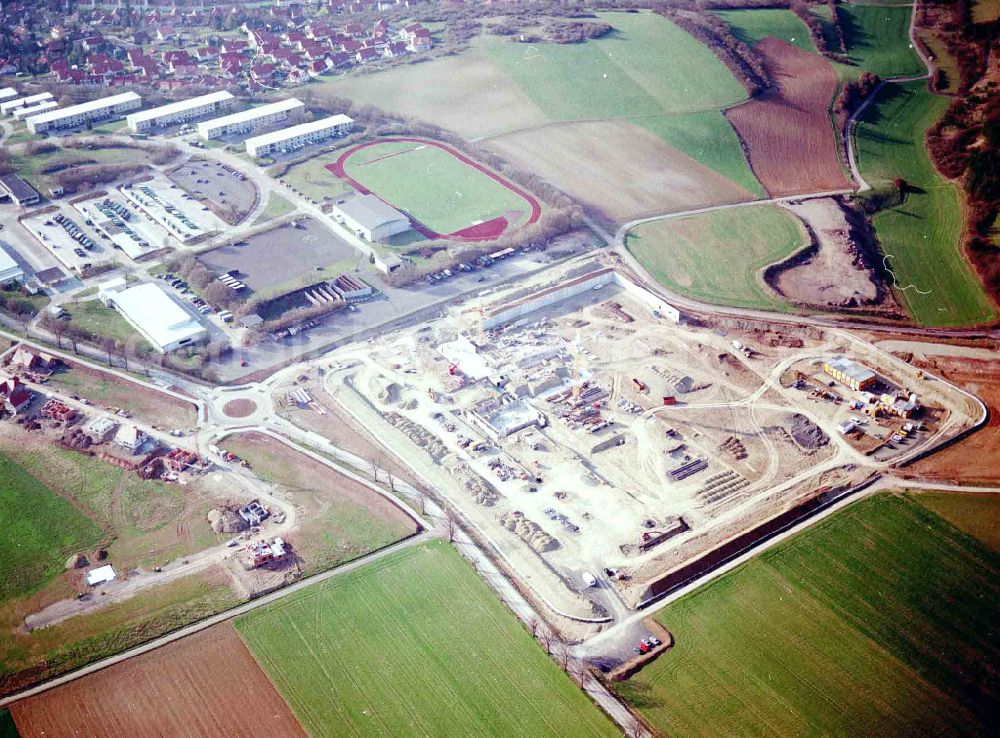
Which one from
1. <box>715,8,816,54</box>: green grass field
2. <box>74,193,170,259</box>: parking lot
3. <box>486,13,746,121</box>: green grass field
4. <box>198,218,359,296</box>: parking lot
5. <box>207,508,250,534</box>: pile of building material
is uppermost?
<box>715,8,816,54</box>: green grass field

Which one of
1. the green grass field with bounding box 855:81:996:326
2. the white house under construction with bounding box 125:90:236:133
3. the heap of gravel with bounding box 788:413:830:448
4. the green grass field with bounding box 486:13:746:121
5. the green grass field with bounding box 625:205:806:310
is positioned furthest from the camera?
the green grass field with bounding box 486:13:746:121

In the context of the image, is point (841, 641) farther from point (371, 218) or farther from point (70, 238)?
point (70, 238)

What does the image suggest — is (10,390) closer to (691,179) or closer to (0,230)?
(0,230)

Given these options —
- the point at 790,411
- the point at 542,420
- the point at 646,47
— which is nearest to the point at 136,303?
the point at 542,420

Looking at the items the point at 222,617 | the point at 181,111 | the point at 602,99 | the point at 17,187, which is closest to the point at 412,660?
the point at 222,617

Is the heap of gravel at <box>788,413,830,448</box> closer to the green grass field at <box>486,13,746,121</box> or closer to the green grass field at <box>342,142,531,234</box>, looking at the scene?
the green grass field at <box>342,142,531,234</box>

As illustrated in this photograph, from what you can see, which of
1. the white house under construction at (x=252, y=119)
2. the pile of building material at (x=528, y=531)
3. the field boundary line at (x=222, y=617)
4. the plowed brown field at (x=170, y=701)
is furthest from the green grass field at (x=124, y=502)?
the white house under construction at (x=252, y=119)

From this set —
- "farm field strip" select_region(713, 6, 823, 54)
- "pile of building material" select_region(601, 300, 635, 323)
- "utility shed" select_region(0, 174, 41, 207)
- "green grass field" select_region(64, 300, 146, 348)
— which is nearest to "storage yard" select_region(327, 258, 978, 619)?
"pile of building material" select_region(601, 300, 635, 323)

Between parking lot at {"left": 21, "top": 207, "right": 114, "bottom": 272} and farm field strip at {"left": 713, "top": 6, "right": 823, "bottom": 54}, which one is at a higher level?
farm field strip at {"left": 713, "top": 6, "right": 823, "bottom": 54}
